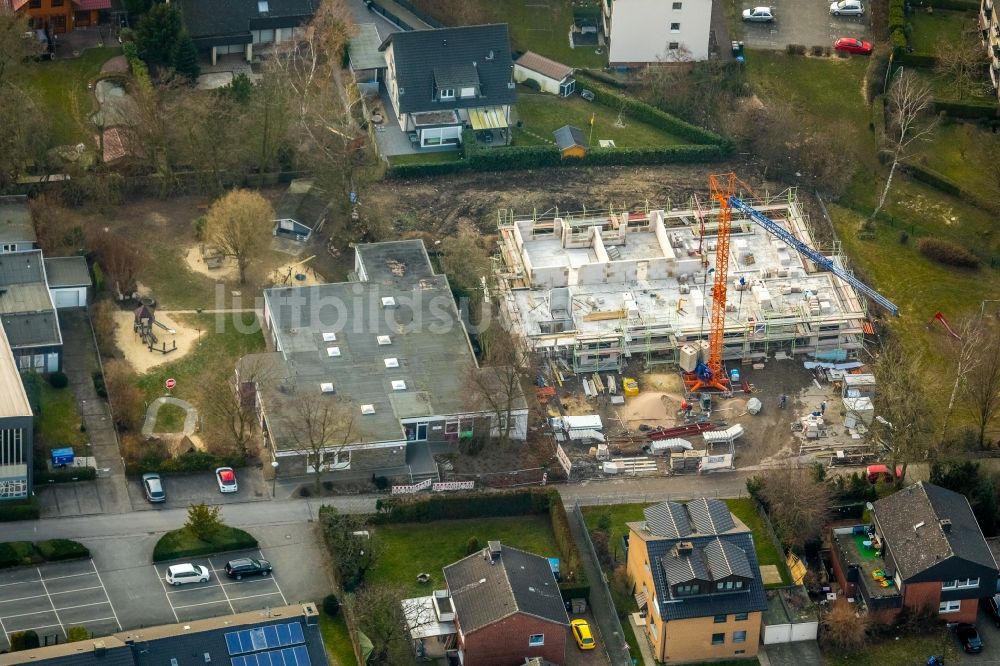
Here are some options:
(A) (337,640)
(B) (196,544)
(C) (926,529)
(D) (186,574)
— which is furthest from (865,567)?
(D) (186,574)

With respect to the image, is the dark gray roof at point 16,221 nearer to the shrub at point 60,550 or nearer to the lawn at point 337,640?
the shrub at point 60,550

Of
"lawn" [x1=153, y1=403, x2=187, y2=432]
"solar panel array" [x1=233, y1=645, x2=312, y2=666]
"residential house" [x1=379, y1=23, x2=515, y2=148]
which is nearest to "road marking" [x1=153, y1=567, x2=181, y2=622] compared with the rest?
"solar panel array" [x1=233, y1=645, x2=312, y2=666]

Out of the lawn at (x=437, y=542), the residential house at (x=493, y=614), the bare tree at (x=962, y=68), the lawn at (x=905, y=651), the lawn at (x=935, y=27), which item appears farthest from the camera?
the lawn at (x=935, y=27)

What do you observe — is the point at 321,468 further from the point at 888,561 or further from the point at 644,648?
the point at 888,561

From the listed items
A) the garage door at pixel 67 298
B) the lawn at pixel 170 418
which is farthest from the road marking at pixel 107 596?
the garage door at pixel 67 298

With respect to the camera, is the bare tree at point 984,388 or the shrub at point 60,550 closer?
the shrub at point 60,550
